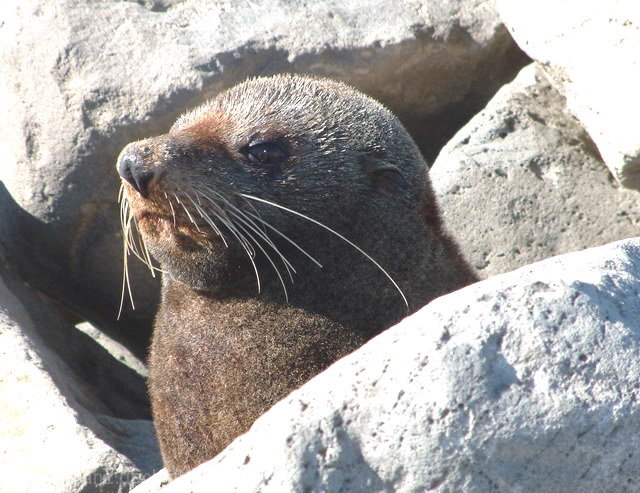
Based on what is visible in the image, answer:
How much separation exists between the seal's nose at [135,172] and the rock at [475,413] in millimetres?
1719

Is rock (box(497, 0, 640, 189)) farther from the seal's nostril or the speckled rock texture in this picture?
the seal's nostril

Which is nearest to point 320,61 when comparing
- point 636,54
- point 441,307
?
point 636,54

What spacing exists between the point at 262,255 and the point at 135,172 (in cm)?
68

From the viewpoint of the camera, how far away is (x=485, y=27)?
716 centimetres

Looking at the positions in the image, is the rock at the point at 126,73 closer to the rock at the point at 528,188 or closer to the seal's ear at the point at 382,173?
the rock at the point at 528,188

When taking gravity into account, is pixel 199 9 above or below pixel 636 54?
above

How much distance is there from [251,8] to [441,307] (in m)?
4.36

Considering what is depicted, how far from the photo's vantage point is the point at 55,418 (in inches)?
203

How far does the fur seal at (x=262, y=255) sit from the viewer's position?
4.49 metres

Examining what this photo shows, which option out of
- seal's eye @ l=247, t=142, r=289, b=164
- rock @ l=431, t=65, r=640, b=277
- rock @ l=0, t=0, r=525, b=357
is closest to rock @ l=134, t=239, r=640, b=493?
seal's eye @ l=247, t=142, r=289, b=164

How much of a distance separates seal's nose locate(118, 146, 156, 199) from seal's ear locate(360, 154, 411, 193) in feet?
3.40

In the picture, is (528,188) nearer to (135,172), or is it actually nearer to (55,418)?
(135,172)

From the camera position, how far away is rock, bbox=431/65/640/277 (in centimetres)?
Answer: 661

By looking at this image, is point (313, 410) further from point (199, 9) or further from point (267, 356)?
point (199, 9)
